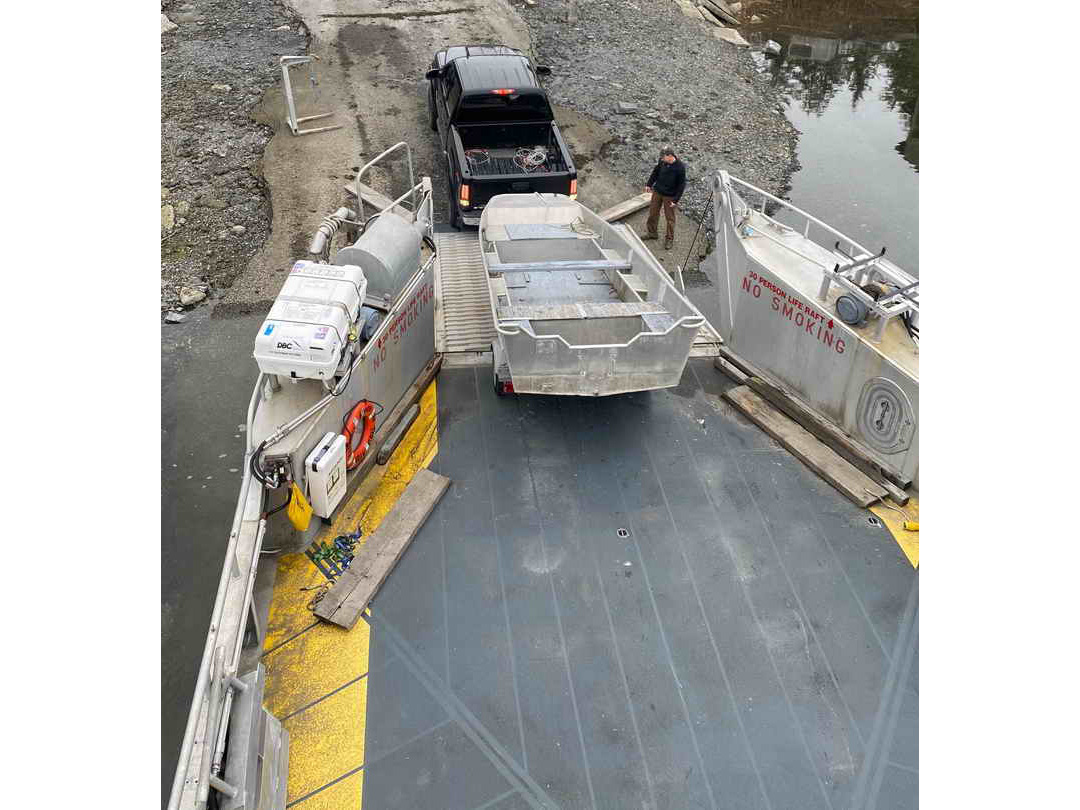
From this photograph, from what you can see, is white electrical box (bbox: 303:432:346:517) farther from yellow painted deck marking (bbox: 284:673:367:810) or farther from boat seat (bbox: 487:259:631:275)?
boat seat (bbox: 487:259:631:275)

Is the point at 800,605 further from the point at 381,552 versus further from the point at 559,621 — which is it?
the point at 381,552

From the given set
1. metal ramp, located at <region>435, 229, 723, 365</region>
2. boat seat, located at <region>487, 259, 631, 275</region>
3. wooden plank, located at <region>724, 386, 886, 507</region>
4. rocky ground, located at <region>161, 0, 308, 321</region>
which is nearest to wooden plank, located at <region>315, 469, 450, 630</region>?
metal ramp, located at <region>435, 229, 723, 365</region>

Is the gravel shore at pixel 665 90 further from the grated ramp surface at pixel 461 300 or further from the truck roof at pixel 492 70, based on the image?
the grated ramp surface at pixel 461 300

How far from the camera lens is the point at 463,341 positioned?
8977 millimetres

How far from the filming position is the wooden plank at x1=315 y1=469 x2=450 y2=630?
593cm

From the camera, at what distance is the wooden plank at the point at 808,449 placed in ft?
23.6

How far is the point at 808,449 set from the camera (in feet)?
25.0

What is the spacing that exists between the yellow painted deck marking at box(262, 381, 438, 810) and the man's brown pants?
7644mm

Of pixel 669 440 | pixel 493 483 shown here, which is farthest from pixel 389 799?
pixel 669 440

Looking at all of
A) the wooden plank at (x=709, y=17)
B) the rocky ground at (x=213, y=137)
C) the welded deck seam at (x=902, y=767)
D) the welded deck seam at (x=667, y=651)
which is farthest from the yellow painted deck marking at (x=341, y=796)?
the wooden plank at (x=709, y=17)

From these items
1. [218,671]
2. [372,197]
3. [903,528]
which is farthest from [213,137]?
[903,528]

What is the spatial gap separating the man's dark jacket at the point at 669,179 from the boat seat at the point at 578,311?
460 centimetres

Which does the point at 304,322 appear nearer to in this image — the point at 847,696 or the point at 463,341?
the point at 463,341

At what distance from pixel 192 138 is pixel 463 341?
980 cm
